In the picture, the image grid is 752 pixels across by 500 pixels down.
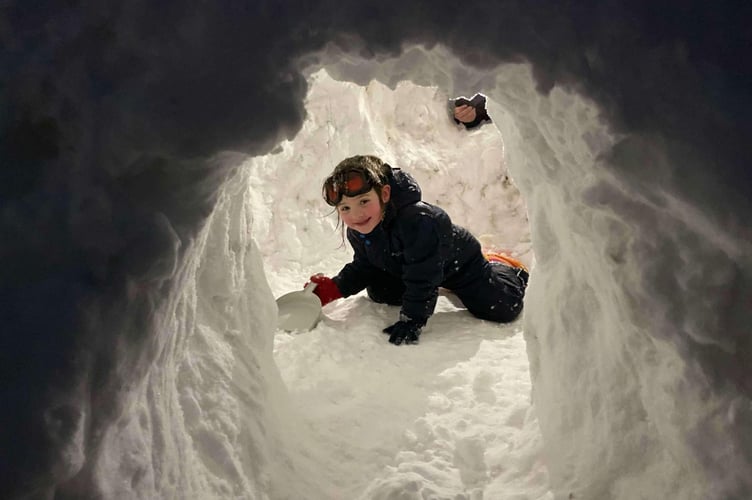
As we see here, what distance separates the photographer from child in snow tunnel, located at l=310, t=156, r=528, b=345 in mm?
2082

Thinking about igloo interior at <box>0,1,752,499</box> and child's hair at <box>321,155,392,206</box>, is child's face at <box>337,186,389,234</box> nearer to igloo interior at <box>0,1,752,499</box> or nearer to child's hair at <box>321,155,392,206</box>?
child's hair at <box>321,155,392,206</box>

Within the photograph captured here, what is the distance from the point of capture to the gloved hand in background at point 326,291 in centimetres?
261

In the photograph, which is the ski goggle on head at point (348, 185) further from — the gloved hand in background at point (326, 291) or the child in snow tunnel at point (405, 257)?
the gloved hand in background at point (326, 291)

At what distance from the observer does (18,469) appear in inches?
24.2

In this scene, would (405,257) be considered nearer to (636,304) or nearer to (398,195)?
(398,195)

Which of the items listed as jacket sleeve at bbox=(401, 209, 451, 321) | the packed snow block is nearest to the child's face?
jacket sleeve at bbox=(401, 209, 451, 321)

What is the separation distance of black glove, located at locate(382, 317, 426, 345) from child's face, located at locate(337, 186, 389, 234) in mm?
426

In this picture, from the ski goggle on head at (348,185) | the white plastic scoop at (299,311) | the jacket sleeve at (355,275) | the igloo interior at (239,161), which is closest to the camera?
the igloo interior at (239,161)

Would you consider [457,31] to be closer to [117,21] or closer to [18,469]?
[117,21]

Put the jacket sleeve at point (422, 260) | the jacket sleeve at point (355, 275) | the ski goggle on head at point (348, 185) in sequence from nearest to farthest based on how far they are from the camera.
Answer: the ski goggle on head at point (348, 185)
the jacket sleeve at point (422, 260)
the jacket sleeve at point (355, 275)

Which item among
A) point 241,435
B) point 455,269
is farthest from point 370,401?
point 455,269

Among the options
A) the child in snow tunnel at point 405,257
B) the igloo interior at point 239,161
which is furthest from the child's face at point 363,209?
the igloo interior at point 239,161

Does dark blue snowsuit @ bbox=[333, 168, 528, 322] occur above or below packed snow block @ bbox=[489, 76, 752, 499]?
above

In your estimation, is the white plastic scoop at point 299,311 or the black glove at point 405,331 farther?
the white plastic scoop at point 299,311
